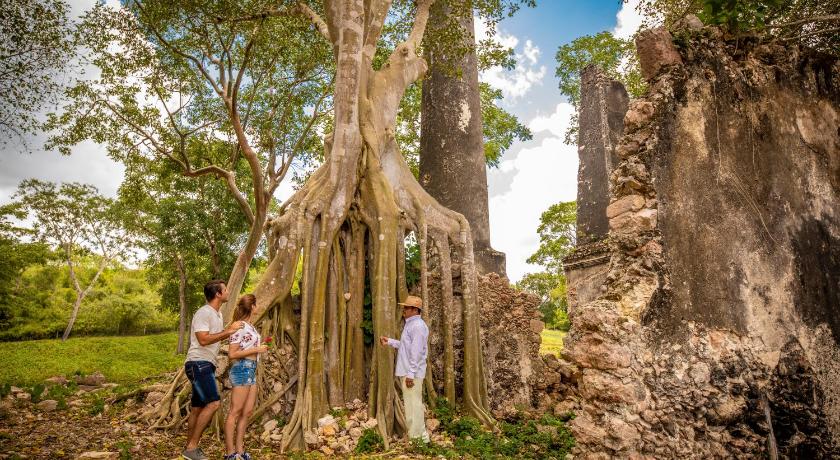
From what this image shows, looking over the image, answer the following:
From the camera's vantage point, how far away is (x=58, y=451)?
461cm

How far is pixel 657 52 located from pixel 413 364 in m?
3.50

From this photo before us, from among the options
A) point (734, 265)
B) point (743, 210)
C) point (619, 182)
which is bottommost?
point (734, 265)

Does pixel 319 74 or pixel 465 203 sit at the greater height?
pixel 319 74

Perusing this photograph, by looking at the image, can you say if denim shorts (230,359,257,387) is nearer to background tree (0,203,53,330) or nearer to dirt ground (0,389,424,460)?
dirt ground (0,389,424,460)

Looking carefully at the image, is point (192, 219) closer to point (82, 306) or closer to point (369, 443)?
point (369, 443)

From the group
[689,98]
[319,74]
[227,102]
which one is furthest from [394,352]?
[319,74]

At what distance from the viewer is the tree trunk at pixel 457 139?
Answer: 8.23m

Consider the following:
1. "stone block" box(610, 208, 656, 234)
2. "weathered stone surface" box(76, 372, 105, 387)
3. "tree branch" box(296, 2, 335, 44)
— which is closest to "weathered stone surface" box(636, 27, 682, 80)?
"stone block" box(610, 208, 656, 234)

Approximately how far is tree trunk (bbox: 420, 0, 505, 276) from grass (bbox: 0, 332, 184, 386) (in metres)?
10.8

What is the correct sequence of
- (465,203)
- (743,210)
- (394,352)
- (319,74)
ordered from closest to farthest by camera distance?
1. (743,210)
2. (394,352)
3. (465,203)
4. (319,74)

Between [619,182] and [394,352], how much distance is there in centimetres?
310

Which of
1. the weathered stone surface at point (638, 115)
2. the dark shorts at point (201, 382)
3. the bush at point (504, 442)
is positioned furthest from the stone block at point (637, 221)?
the dark shorts at point (201, 382)

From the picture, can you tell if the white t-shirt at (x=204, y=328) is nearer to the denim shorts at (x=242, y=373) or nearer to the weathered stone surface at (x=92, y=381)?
the denim shorts at (x=242, y=373)

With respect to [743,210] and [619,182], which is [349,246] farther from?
[743,210]
